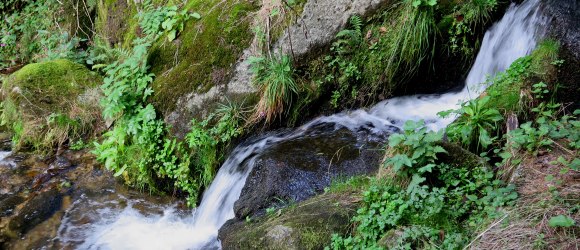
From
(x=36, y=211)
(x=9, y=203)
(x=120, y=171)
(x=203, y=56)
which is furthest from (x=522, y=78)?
(x=9, y=203)

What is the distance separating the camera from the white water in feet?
15.4

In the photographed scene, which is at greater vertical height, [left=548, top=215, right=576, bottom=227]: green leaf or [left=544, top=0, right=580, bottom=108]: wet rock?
[left=544, top=0, right=580, bottom=108]: wet rock

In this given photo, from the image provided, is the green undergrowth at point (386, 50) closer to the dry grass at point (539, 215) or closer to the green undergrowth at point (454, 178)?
the green undergrowth at point (454, 178)

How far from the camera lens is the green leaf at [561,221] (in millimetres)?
2513

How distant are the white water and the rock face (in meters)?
0.37

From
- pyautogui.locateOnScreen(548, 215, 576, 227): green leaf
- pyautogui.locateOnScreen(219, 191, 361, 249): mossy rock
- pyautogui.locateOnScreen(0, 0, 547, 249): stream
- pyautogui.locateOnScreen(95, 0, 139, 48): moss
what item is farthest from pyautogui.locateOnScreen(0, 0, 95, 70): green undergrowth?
pyautogui.locateOnScreen(548, 215, 576, 227): green leaf

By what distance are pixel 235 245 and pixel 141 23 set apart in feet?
12.4

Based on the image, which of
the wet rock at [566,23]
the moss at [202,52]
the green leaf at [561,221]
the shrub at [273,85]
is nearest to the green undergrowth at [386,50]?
the shrub at [273,85]

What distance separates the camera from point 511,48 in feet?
15.7

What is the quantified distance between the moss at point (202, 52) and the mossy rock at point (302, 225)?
2273 millimetres

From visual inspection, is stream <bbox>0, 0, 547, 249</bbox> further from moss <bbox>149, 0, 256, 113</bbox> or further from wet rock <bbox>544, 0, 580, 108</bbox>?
moss <bbox>149, 0, 256, 113</bbox>

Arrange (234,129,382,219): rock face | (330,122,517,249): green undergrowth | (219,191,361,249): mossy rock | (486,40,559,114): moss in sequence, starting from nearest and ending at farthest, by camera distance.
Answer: (330,122,517,249): green undergrowth, (219,191,361,249): mossy rock, (486,40,559,114): moss, (234,129,382,219): rock face

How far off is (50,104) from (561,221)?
6578 mm

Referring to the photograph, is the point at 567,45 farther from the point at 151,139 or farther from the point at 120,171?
the point at 120,171
